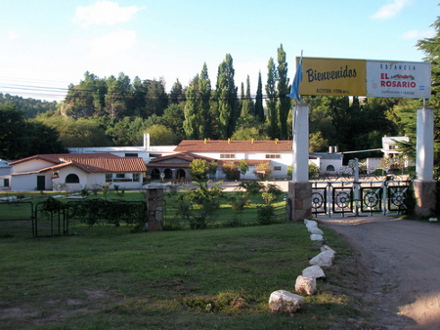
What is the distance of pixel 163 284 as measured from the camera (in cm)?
671

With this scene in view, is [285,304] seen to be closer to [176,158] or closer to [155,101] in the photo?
[176,158]

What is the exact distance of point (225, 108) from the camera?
7112 cm

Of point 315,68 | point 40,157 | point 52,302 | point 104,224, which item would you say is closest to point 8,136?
point 40,157

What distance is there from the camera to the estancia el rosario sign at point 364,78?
14.2m

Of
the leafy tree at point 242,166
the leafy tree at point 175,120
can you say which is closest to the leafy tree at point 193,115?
the leafy tree at point 175,120

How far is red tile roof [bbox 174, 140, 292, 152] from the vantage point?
6569 cm

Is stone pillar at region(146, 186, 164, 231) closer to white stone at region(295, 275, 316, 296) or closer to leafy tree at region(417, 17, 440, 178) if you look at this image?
white stone at region(295, 275, 316, 296)

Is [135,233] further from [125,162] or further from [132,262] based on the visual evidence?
[125,162]

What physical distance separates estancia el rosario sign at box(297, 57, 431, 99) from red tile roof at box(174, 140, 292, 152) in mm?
50035

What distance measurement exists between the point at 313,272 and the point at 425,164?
1004cm

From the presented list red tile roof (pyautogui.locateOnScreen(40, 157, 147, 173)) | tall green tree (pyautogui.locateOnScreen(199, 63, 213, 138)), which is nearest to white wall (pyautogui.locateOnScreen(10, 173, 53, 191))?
red tile roof (pyautogui.locateOnScreen(40, 157, 147, 173))

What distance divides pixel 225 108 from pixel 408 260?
6355 centimetres

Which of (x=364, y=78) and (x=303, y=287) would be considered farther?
(x=364, y=78)

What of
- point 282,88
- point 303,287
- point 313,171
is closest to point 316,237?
point 303,287
